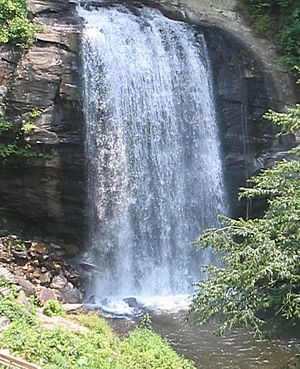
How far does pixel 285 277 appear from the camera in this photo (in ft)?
25.7

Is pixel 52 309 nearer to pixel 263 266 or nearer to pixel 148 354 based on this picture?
pixel 148 354

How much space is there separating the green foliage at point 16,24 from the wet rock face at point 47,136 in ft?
0.83

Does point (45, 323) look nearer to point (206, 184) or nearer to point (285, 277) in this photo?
point (285, 277)

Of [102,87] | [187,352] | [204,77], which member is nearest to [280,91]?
[204,77]

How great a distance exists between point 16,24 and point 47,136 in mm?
2937

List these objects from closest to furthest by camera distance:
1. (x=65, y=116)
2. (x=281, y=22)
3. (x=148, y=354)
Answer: (x=148, y=354)
(x=65, y=116)
(x=281, y=22)

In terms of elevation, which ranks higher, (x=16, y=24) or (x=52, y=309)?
(x=16, y=24)

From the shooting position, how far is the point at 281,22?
17.5m

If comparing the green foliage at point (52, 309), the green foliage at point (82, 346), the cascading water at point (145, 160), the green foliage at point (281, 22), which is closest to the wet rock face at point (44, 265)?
the cascading water at point (145, 160)

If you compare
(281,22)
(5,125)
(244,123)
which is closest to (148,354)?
(5,125)

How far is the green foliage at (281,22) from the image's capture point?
16781mm

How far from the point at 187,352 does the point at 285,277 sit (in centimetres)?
380

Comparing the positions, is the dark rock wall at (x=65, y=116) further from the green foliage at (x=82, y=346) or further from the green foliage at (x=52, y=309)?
the green foliage at (x=82, y=346)

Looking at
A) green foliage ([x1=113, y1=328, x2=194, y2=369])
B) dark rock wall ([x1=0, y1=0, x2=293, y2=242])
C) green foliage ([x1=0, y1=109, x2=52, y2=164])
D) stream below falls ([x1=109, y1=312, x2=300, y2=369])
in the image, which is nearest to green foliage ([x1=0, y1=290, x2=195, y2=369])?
green foliage ([x1=113, y1=328, x2=194, y2=369])
